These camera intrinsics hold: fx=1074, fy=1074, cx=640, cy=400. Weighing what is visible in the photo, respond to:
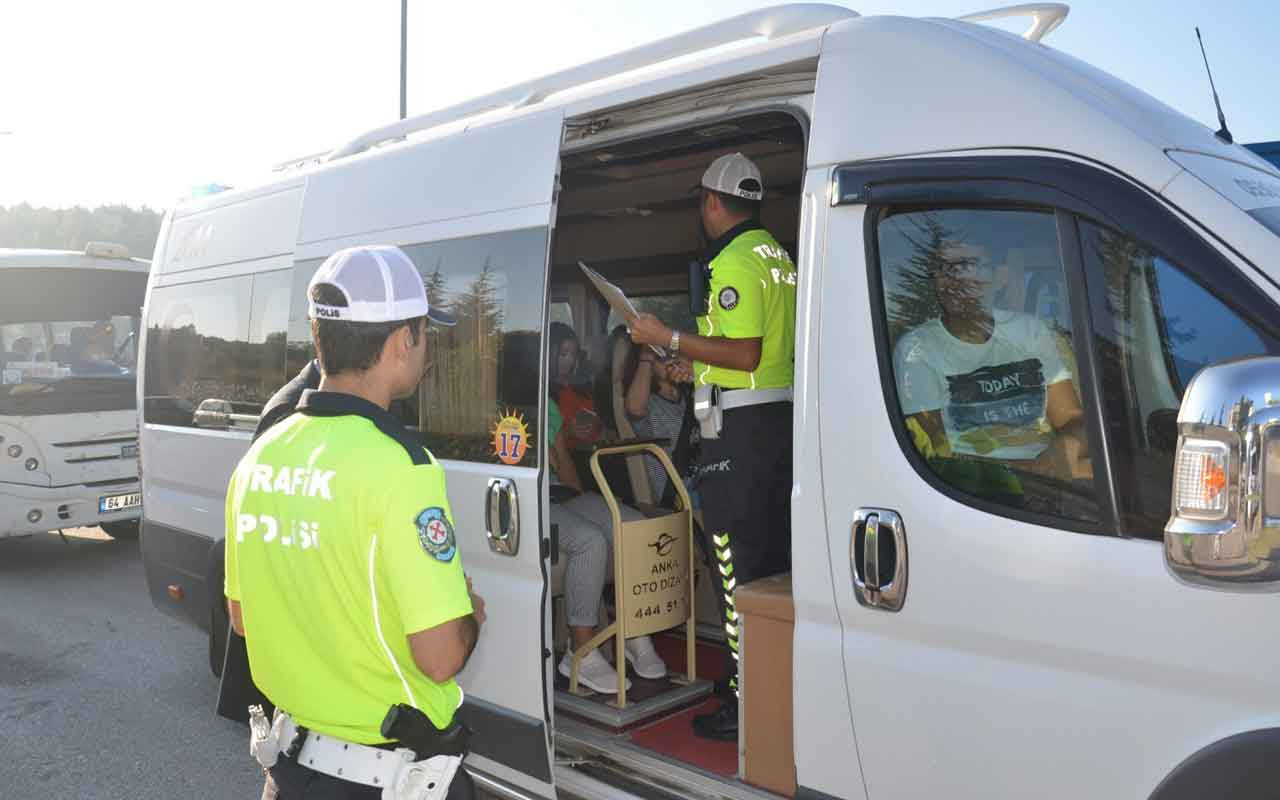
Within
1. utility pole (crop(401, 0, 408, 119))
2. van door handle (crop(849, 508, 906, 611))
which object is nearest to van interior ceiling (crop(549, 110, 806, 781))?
van door handle (crop(849, 508, 906, 611))

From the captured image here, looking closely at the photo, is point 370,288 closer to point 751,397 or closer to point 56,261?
point 751,397

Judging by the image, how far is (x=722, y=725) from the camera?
3.88 meters

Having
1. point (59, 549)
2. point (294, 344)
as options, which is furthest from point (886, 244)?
point (59, 549)

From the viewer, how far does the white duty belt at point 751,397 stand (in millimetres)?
3531

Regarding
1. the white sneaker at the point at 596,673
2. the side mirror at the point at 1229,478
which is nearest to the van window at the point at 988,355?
the side mirror at the point at 1229,478

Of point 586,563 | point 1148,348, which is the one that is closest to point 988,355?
point 1148,348

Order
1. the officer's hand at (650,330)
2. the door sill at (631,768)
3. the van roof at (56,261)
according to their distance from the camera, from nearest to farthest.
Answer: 1. the door sill at (631,768)
2. the officer's hand at (650,330)
3. the van roof at (56,261)

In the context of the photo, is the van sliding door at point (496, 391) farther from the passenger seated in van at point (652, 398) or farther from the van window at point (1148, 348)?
the van window at point (1148, 348)

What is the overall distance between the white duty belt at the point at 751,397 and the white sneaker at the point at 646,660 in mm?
1461

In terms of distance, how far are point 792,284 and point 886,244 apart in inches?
39.8

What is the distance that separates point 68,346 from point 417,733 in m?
8.70

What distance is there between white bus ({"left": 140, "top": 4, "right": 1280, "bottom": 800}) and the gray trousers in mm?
692

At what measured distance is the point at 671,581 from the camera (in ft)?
14.7

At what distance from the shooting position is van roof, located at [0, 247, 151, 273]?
9.16 meters
